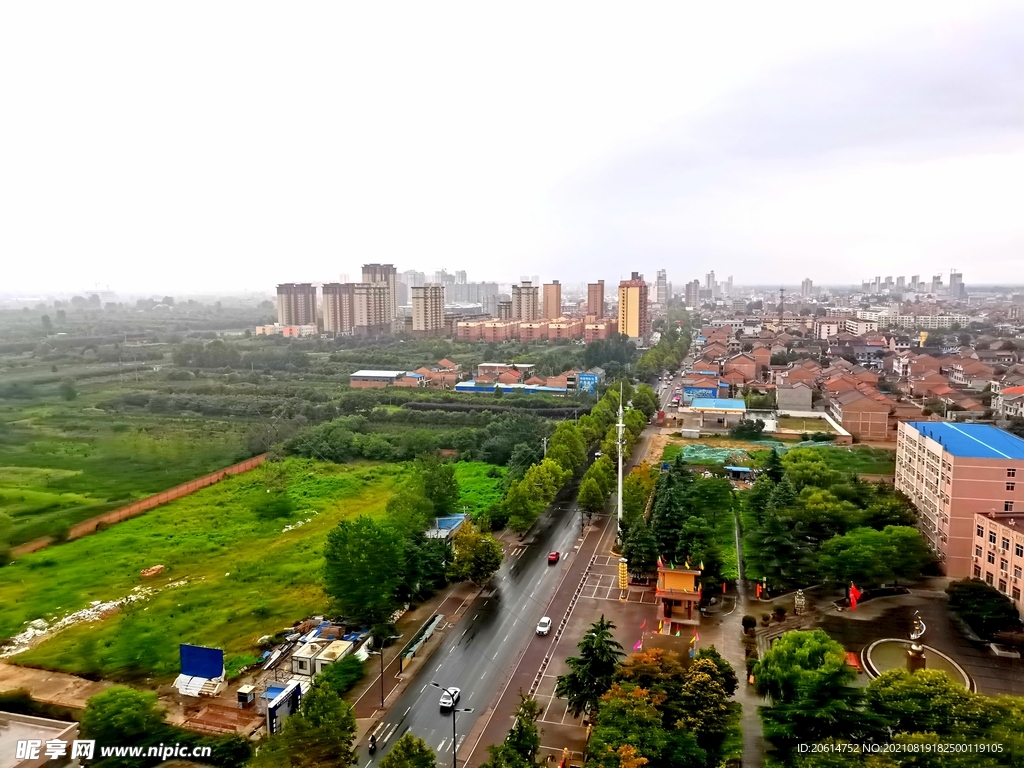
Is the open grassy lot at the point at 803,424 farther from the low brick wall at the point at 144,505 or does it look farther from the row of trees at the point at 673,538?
the low brick wall at the point at 144,505

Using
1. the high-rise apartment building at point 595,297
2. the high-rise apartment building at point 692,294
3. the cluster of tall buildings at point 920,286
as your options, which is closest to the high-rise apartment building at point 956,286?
the cluster of tall buildings at point 920,286

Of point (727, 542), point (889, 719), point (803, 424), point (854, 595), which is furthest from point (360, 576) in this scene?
point (803, 424)

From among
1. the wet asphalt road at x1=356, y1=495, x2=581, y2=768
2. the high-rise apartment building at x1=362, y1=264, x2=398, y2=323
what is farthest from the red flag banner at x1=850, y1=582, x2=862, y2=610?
the high-rise apartment building at x1=362, y1=264, x2=398, y2=323

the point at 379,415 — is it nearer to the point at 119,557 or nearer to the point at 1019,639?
the point at 119,557

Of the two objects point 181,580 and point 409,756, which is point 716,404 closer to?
point 181,580

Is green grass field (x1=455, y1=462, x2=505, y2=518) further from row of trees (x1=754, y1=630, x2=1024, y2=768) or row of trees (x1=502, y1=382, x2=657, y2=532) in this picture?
row of trees (x1=754, y1=630, x2=1024, y2=768)
